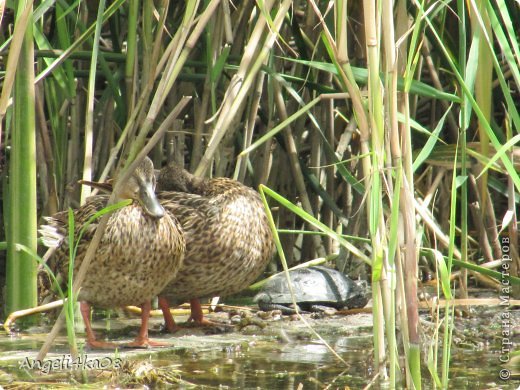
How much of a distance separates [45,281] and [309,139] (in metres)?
1.83

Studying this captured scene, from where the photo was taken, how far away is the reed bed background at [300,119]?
9.16ft

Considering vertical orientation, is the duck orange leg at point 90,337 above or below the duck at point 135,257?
below

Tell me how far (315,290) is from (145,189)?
1.15 meters

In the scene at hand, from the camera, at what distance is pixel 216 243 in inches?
171

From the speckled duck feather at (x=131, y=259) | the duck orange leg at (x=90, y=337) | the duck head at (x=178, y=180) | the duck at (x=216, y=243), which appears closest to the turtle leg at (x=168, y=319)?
the duck at (x=216, y=243)

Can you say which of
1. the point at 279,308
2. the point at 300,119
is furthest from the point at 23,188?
the point at 300,119

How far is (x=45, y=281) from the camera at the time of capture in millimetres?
4809

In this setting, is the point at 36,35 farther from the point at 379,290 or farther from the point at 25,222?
the point at 379,290

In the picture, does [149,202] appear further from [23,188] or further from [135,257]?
[23,188]

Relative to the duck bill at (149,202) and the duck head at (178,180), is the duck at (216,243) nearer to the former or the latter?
the duck head at (178,180)

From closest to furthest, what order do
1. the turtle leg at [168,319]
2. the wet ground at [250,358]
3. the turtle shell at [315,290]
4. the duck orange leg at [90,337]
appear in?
the wet ground at [250,358]
the duck orange leg at [90,337]
the turtle leg at [168,319]
the turtle shell at [315,290]

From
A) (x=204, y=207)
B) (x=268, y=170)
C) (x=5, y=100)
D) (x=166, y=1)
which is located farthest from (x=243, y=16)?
(x=5, y=100)

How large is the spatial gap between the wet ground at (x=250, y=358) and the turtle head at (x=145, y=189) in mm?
570

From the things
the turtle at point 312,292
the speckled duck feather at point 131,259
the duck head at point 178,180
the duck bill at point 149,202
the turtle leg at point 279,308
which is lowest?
the turtle leg at point 279,308
